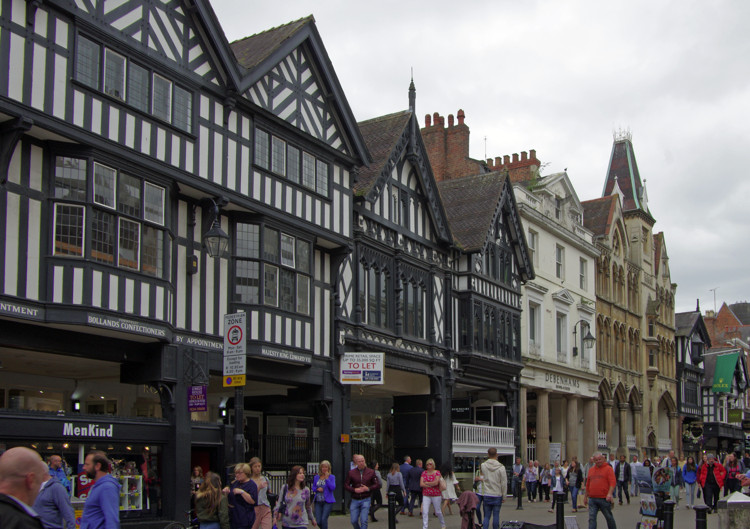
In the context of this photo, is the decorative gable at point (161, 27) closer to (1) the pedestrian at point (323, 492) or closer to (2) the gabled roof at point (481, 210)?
(1) the pedestrian at point (323, 492)

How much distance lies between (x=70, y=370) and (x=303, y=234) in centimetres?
608

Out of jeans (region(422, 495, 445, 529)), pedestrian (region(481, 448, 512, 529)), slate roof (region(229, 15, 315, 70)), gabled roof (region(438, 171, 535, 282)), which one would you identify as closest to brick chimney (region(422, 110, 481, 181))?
gabled roof (region(438, 171, 535, 282))

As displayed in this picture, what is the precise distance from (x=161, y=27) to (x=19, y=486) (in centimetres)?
1505

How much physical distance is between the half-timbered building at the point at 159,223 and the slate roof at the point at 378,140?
43.5 inches

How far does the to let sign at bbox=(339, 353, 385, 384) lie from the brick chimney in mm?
17949

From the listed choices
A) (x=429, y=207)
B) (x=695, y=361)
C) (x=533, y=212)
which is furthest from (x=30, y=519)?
(x=695, y=361)

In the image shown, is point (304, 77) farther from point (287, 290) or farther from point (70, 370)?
point (70, 370)

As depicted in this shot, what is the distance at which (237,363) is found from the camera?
15766mm

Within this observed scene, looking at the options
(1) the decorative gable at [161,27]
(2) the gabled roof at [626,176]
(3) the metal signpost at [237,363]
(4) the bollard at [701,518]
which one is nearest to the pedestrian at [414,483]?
(3) the metal signpost at [237,363]

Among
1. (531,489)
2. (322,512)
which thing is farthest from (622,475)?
(322,512)

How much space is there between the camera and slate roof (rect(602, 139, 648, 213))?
185 ft

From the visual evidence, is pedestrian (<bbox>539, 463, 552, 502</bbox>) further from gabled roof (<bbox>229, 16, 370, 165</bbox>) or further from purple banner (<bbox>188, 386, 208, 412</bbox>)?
purple banner (<bbox>188, 386, 208, 412</bbox>)

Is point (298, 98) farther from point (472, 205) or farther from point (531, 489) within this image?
point (531, 489)

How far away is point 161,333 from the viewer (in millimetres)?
18141
